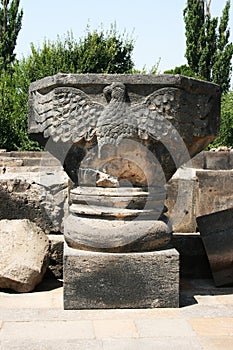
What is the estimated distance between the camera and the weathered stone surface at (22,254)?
372cm

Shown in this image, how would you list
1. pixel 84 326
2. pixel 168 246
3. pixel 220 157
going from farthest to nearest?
1. pixel 220 157
2. pixel 168 246
3. pixel 84 326

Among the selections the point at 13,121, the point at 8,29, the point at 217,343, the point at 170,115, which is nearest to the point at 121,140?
the point at 170,115

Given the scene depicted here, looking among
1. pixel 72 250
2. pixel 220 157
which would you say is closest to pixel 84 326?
pixel 72 250

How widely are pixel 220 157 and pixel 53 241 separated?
18.0 ft

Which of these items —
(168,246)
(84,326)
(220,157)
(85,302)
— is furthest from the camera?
(220,157)

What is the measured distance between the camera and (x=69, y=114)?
3.58 meters

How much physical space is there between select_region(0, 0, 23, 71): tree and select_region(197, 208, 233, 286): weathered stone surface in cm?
2574

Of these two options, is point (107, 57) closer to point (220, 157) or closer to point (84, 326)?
point (220, 157)

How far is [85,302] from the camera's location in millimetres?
3457

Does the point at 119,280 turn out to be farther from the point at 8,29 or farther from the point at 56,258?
the point at 8,29

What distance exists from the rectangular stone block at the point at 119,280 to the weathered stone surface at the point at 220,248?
0.60 meters

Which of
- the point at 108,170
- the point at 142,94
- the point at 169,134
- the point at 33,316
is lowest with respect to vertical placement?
the point at 33,316

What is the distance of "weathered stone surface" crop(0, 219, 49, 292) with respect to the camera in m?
3.72

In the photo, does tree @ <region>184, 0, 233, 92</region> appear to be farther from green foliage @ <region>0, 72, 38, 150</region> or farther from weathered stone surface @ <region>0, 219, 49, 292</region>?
weathered stone surface @ <region>0, 219, 49, 292</region>
